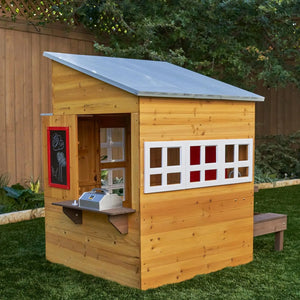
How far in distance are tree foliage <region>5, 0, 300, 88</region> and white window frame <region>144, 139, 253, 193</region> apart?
404 centimetres

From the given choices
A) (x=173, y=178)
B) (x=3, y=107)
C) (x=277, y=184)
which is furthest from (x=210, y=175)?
(x=277, y=184)

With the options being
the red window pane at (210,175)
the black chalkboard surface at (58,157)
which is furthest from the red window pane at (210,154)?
the black chalkboard surface at (58,157)

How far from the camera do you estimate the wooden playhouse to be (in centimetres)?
469

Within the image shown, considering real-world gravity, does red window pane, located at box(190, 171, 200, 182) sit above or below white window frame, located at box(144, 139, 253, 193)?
below

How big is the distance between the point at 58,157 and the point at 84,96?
75cm

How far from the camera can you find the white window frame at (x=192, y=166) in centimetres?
471

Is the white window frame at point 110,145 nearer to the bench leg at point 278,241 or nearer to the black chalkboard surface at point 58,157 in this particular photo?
the black chalkboard surface at point 58,157

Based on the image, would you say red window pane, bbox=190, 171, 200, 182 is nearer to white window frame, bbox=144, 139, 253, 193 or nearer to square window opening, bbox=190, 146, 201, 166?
square window opening, bbox=190, 146, 201, 166

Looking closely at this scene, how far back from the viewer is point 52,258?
18.9 ft

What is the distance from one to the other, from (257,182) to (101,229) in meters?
6.66

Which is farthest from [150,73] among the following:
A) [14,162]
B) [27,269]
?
[14,162]

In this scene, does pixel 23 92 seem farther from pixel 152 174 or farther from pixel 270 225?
pixel 270 225

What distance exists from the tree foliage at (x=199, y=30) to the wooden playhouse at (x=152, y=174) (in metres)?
3.60

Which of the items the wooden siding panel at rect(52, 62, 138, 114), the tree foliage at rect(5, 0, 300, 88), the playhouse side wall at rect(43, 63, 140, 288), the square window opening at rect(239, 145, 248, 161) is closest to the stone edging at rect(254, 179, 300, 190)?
the tree foliage at rect(5, 0, 300, 88)
